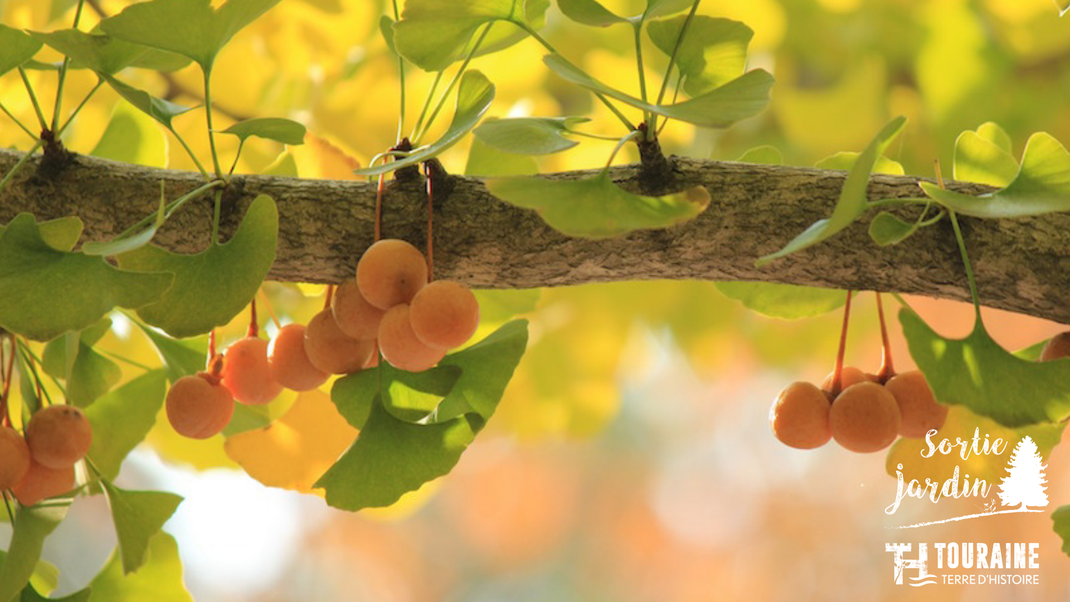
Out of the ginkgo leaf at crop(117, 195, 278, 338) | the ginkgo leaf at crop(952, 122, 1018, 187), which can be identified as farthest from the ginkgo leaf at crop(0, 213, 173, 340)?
the ginkgo leaf at crop(952, 122, 1018, 187)

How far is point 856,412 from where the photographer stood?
1.35ft

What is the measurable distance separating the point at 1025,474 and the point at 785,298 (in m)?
0.13

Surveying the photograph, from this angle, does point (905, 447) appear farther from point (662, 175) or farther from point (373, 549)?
point (373, 549)

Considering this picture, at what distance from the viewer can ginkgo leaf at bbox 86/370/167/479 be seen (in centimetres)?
49

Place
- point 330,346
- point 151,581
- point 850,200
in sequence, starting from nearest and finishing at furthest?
point 850,200
point 330,346
point 151,581

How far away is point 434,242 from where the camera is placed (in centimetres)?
42

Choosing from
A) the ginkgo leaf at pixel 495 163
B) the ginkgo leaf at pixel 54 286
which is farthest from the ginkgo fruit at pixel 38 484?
the ginkgo leaf at pixel 495 163

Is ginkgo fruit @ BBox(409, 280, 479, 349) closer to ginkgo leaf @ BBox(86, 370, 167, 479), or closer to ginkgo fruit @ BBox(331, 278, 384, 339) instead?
ginkgo fruit @ BBox(331, 278, 384, 339)

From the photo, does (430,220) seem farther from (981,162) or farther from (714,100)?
(981,162)

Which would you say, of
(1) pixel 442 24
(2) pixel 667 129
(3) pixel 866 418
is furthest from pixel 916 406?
(2) pixel 667 129

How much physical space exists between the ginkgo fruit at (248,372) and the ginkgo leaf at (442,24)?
0.14 meters

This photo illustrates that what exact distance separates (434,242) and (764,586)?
288 centimetres

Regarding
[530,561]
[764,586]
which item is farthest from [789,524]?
[530,561]

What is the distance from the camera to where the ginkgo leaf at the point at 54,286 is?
325 mm
